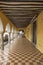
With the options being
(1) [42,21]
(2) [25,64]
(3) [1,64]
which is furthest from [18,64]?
(1) [42,21]

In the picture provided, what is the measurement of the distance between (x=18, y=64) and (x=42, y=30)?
3.67 m

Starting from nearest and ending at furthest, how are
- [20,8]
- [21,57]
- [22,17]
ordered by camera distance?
[20,8]
[21,57]
[22,17]

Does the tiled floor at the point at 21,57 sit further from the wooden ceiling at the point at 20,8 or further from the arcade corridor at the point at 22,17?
the wooden ceiling at the point at 20,8

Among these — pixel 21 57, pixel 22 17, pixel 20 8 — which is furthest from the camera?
pixel 22 17

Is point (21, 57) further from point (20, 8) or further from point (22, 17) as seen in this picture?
point (22, 17)

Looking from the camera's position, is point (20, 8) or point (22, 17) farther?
point (22, 17)

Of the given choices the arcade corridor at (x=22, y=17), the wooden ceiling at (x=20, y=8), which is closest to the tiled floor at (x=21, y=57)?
the arcade corridor at (x=22, y=17)

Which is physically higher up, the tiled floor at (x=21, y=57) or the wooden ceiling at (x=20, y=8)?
the wooden ceiling at (x=20, y=8)

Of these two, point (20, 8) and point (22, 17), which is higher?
point (20, 8)

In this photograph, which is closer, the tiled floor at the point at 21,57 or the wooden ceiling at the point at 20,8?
the wooden ceiling at the point at 20,8

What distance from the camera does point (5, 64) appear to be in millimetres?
6223

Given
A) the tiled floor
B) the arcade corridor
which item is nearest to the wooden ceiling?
the arcade corridor

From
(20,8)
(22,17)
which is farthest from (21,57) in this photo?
(22,17)

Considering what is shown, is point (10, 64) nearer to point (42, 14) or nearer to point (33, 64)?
point (33, 64)
